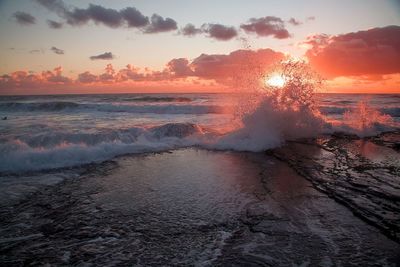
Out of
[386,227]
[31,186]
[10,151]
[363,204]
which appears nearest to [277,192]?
[363,204]

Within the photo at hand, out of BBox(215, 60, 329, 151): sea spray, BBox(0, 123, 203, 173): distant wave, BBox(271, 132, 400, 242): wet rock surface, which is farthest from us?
BBox(215, 60, 329, 151): sea spray

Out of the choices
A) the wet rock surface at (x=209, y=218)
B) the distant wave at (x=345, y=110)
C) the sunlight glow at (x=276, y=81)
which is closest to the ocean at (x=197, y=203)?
the wet rock surface at (x=209, y=218)

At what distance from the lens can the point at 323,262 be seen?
348cm

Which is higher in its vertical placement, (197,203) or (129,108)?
(129,108)

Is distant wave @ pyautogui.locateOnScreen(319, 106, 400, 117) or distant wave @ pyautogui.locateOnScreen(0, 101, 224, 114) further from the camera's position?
distant wave @ pyautogui.locateOnScreen(0, 101, 224, 114)

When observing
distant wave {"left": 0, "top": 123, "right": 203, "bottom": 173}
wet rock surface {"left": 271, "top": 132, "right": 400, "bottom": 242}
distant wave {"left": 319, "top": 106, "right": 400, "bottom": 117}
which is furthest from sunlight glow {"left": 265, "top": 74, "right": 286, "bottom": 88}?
distant wave {"left": 319, "top": 106, "right": 400, "bottom": 117}

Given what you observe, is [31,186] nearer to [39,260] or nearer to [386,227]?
[39,260]

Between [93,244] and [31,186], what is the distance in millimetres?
3097

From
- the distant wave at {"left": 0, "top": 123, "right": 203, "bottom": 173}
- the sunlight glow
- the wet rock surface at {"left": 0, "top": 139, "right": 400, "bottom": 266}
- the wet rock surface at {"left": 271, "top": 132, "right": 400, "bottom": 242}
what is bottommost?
the wet rock surface at {"left": 0, "top": 139, "right": 400, "bottom": 266}

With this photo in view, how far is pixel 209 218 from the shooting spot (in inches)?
182

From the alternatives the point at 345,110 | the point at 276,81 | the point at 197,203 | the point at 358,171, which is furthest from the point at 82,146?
the point at 345,110

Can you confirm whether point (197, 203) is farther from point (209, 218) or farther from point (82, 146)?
point (82, 146)

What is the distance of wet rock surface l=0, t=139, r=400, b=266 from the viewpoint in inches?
143

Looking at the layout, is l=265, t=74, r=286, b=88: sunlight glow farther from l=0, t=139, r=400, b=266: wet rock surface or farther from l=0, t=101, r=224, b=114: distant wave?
l=0, t=101, r=224, b=114: distant wave
